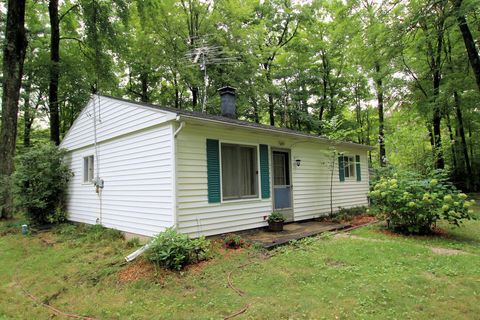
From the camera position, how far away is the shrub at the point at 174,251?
14.4 ft

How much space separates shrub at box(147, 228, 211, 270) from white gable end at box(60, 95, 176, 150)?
2.23 m

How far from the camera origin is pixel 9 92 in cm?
920

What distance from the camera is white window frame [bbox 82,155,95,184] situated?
8448 millimetres

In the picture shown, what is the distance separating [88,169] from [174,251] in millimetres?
5726

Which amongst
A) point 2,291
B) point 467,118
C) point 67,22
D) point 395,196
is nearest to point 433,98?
point 467,118

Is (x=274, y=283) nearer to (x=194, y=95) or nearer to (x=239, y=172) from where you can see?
(x=239, y=172)

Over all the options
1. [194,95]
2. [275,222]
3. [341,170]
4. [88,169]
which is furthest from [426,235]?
[194,95]

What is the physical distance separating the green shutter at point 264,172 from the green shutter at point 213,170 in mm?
1408

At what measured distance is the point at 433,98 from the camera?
44.5ft

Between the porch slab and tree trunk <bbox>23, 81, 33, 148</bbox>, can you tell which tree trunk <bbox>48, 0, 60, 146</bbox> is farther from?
the porch slab

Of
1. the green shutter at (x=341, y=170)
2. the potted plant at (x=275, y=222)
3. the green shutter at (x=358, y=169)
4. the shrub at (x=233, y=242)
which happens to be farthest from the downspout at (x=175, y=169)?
the green shutter at (x=358, y=169)

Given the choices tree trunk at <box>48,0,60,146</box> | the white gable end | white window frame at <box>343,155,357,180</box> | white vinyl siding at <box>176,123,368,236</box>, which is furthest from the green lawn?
tree trunk at <box>48,0,60,146</box>

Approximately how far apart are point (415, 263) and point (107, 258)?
17.4ft

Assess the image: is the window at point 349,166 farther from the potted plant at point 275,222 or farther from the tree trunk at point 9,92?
the tree trunk at point 9,92
